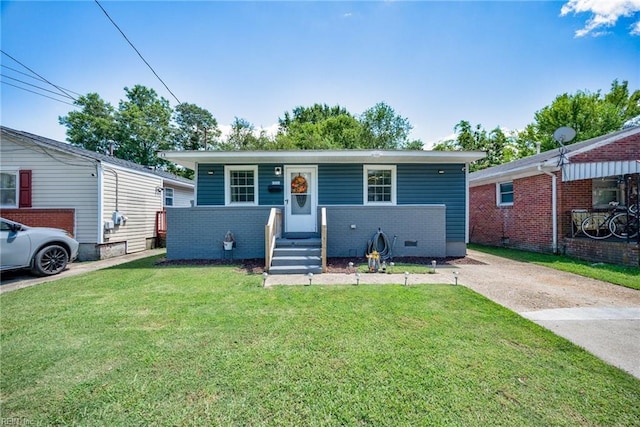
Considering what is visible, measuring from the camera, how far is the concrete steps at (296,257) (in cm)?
603

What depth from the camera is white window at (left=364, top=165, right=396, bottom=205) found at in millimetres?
8461

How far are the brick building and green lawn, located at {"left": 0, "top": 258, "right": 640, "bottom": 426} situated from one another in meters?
6.44

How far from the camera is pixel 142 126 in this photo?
25.9 metres

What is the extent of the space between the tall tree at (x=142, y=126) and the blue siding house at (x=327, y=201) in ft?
67.8

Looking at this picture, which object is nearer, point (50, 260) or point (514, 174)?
point (50, 260)

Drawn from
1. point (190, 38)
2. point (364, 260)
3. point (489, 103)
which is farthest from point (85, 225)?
point (489, 103)

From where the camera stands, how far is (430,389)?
211 cm

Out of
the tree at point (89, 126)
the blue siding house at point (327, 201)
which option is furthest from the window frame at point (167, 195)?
the tree at point (89, 126)

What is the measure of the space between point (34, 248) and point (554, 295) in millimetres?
10561

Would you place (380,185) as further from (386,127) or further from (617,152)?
(386,127)

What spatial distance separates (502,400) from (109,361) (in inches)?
135

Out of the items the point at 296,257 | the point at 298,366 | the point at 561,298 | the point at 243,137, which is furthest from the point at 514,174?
the point at 243,137

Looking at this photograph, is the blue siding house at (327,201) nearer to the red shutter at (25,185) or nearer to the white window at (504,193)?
the white window at (504,193)

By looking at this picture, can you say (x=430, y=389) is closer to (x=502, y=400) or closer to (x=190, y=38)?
(x=502, y=400)
